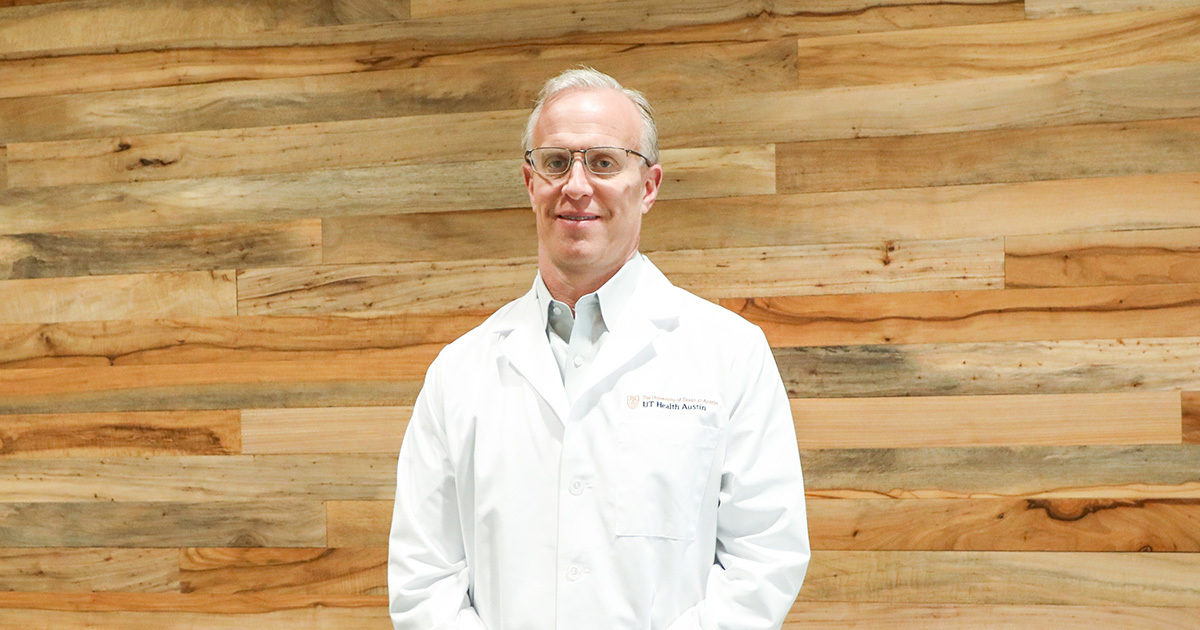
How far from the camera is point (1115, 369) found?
6.66 ft

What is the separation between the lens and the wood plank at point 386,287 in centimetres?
223

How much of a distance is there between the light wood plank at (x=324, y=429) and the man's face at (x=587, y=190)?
888 millimetres

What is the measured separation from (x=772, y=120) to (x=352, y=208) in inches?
37.1

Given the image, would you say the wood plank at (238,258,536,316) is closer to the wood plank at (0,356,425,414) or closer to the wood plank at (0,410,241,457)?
the wood plank at (0,356,425,414)

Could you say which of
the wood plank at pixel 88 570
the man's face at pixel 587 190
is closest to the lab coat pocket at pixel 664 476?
the man's face at pixel 587 190

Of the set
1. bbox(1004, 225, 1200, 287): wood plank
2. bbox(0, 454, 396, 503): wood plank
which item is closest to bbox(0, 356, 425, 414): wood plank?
bbox(0, 454, 396, 503): wood plank

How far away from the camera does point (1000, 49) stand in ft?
6.84

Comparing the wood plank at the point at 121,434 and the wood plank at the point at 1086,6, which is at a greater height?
the wood plank at the point at 1086,6

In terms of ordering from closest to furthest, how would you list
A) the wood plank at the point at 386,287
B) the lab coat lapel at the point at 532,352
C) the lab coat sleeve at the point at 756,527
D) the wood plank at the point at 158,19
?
the lab coat sleeve at the point at 756,527 → the lab coat lapel at the point at 532,352 → the wood plank at the point at 386,287 → the wood plank at the point at 158,19

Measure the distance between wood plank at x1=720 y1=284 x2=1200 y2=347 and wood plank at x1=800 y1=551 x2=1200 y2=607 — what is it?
437 millimetres

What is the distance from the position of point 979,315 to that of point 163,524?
1853 mm

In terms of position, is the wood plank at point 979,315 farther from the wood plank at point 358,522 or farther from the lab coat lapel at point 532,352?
the wood plank at point 358,522

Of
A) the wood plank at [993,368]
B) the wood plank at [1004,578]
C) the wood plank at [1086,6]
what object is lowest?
the wood plank at [1004,578]

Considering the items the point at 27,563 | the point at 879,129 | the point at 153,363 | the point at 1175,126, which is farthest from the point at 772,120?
the point at 27,563
